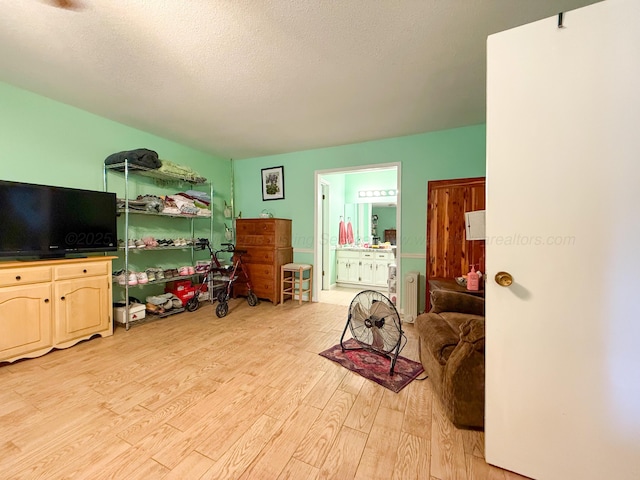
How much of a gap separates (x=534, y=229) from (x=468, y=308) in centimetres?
118

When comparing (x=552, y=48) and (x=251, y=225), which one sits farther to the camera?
(x=251, y=225)

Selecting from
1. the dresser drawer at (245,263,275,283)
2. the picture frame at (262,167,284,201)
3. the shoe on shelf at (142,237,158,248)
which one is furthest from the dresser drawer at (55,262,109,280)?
the picture frame at (262,167,284,201)

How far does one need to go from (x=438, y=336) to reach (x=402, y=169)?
2488mm

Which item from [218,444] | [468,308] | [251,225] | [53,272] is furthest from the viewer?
[251,225]

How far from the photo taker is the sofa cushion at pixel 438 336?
5.16 ft

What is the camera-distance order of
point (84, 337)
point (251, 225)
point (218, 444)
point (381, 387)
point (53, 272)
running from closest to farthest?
point (218, 444) → point (381, 387) → point (53, 272) → point (84, 337) → point (251, 225)

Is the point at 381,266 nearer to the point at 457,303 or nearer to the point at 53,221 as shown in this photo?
the point at 457,303

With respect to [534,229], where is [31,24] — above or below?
above

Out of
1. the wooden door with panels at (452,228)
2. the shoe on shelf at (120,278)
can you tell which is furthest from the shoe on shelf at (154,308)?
the wooden door with panels at (452,228)

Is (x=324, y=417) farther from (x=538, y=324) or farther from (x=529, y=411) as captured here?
(x=538, y=324)

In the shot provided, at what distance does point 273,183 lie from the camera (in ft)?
14.5

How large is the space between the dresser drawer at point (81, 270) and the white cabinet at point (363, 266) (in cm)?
388

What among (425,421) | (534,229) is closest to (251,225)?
(425,421)

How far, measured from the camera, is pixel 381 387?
1.83 meters
